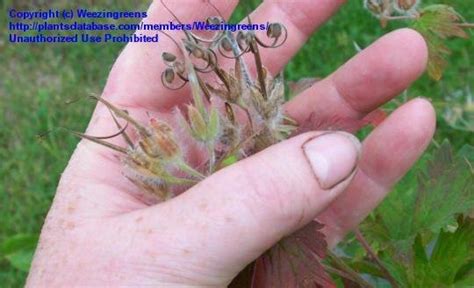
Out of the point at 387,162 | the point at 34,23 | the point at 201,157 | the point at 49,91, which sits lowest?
the point at 387,162

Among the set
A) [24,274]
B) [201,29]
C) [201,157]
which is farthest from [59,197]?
[24,274]

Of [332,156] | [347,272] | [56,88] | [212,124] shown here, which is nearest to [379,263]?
[347,272]

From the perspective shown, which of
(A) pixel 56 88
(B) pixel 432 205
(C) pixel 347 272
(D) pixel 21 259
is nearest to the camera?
(C) pixel 347 272

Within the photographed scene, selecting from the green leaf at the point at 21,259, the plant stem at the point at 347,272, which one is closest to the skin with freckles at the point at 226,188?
the plant stem at the point at 347,272

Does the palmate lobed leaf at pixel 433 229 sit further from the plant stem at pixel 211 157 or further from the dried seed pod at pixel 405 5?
the plant stem at pixel 211 157

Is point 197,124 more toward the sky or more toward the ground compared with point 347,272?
more toward the sky

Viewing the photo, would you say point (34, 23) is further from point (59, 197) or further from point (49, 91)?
point (59, 197)

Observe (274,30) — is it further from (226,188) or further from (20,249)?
(20,249)

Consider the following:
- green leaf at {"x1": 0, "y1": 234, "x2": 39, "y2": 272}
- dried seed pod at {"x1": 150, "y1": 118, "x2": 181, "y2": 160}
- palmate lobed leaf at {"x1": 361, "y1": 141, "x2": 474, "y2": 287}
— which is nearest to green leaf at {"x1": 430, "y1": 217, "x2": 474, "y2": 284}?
palmate lobed leaf at {"x1": 361, "y1": 141, "x2": 474, "y2": 287}
